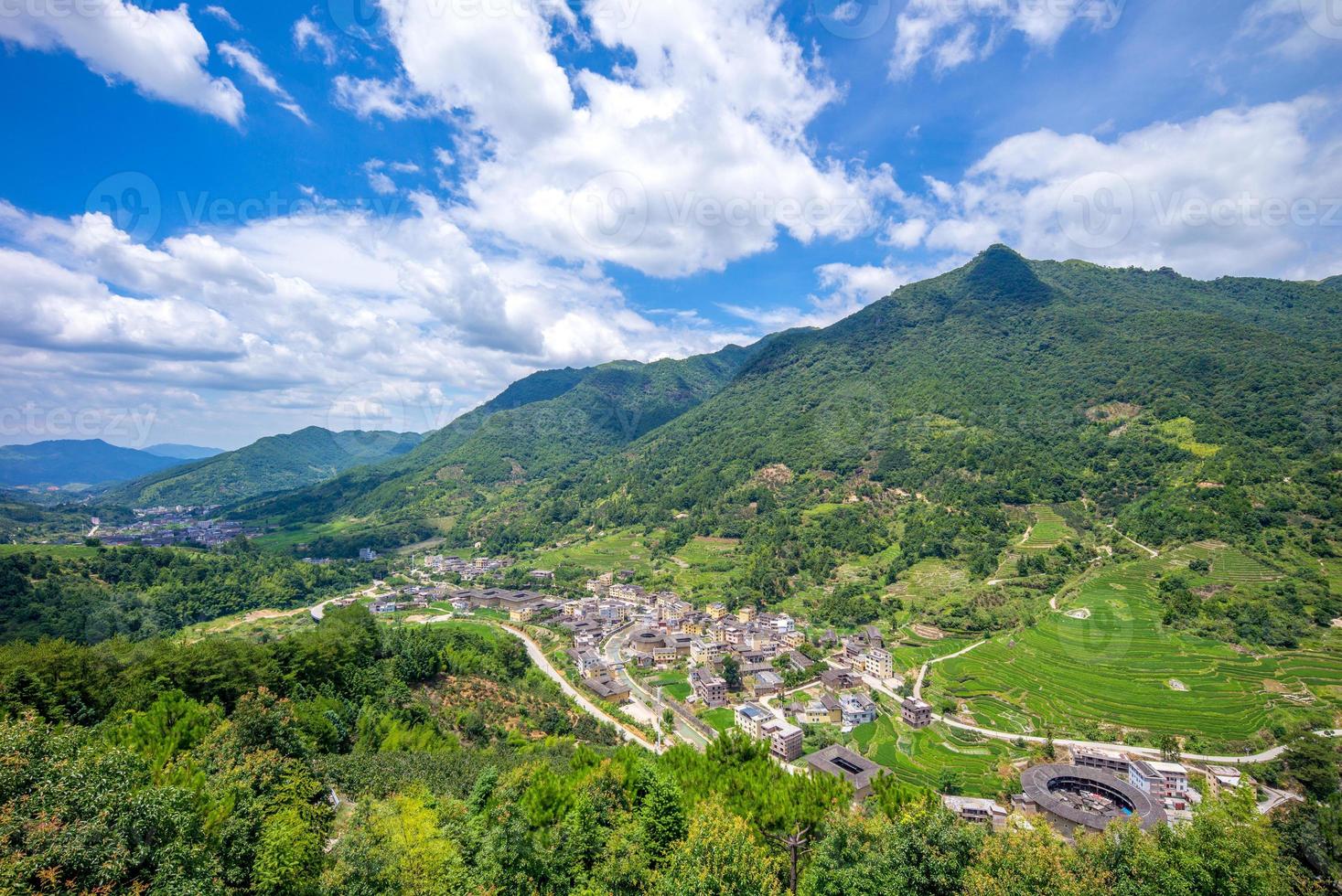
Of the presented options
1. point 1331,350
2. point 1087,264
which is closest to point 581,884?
point 1331,350

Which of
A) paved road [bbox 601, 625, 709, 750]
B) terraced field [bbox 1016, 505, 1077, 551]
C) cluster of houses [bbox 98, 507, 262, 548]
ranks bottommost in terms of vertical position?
paved road [bbox 601, 625, 709, 750]

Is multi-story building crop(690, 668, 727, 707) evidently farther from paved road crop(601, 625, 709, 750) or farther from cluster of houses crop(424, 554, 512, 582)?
cluster of houses crop(424, 554, 512, 582)

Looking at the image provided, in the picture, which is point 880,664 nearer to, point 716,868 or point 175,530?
point 716,868

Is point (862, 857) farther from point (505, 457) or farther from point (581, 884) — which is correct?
point (505, 457)

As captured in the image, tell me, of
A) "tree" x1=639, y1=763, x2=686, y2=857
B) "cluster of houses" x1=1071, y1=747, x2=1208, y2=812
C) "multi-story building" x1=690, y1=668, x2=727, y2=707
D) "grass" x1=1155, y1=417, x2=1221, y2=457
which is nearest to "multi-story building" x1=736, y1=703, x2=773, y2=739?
"multi-story building" x1=690, y1=668, x2=727, y2=707

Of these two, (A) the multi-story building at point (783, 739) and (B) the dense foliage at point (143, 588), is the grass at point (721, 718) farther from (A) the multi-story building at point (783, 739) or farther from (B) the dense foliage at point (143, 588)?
(B) the dense foliage at point (143, 588)

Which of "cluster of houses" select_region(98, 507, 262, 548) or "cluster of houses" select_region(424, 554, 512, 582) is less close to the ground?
"cluster of houses" select_region(98, 507, 262, 548)
